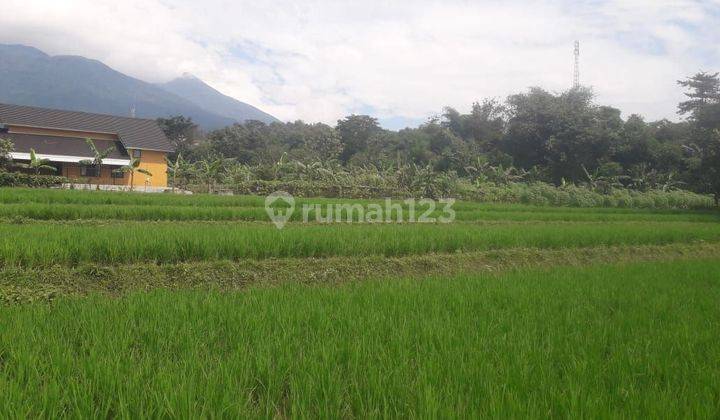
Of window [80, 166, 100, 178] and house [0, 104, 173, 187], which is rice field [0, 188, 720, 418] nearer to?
house [0, 104, 173, 187]

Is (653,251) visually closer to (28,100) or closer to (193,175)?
(193,175)

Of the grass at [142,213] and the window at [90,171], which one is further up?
the window at [90,171]

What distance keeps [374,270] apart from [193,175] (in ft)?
60.6

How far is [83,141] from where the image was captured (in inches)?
958

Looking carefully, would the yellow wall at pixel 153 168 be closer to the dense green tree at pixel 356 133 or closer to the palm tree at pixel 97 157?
the palm tree at pixel 97 157

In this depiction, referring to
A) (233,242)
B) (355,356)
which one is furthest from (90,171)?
(355,356)

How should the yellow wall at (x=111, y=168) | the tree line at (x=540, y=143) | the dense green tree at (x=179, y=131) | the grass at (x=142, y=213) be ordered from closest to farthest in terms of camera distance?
the grass at (x=142, y=213) < the yellow wall at (x=111, y=168) < the tree line at (x=540, y=143) < the dense green tree at (x=179, y=131)

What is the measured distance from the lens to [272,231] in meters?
7.24

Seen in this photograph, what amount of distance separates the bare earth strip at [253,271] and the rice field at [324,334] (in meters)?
0.03

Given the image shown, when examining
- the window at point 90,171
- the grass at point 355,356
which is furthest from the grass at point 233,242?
the window at point 90,171

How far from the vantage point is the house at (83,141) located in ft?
73.7

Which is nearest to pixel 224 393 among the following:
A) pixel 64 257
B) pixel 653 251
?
pixel 64 257

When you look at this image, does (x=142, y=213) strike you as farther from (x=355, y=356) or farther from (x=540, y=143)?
(x=540, y=143)

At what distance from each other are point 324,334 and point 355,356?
1.56ft
